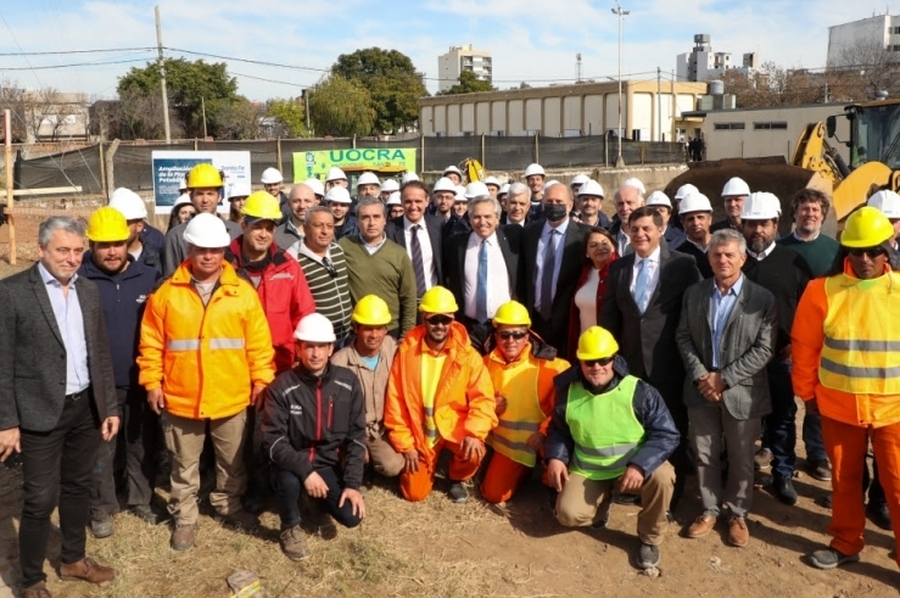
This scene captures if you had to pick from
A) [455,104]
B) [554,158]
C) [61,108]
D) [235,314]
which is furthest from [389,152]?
[455,104]

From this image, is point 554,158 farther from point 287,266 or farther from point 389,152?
point 287,266

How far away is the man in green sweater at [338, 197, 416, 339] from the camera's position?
5492 millimetres

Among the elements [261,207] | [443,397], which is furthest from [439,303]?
[261,207]

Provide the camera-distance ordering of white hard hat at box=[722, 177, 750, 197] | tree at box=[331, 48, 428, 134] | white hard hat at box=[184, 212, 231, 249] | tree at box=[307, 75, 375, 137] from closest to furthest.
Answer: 1. white hard hat at box=[184, 212, 231, 249]
2. white hard hat at box=[722, 177, 750, 197]
3. tree at box=[307, 75, 375, 137]
4. tree at box=[331, 48, 428, 134]

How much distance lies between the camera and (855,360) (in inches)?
161

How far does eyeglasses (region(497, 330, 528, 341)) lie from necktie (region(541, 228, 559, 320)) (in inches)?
27.1

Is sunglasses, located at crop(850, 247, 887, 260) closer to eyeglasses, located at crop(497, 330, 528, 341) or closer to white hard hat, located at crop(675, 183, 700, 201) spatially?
white hard hat, located at crop(675, 183, 700, 201)

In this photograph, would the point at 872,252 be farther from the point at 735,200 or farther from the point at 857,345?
the point at 735,200

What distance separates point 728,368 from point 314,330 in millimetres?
2488

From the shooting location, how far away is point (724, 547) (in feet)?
15.1

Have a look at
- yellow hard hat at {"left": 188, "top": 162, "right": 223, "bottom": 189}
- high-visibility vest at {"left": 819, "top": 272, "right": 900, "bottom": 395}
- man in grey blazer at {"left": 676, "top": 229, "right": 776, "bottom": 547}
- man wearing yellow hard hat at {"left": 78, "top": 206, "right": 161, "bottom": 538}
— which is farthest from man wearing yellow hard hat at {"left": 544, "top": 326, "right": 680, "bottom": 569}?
yellow hard hat at {"left": 188, "top": 162, "right": 223, "bottom": 189}

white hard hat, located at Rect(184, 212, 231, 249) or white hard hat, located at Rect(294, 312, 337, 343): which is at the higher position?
white hard hat, located at Rect(184, 212, 231, 249)

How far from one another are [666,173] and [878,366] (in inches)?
1054

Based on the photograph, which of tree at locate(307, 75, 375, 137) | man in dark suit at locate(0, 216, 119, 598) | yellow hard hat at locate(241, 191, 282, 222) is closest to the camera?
man in dark suit at locate(0, 216, 119, 598)
